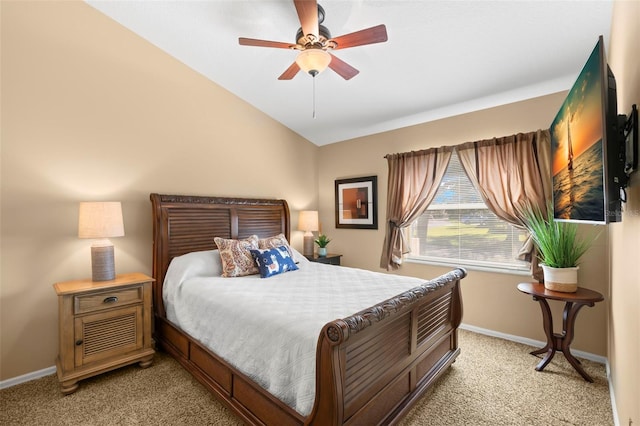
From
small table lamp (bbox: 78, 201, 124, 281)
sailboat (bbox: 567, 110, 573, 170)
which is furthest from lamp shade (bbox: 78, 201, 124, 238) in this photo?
sailboat (bbox: 567, 110, 573, 170)

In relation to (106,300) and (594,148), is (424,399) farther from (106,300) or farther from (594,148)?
(106,300)

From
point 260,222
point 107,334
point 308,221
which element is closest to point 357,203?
point 308,221

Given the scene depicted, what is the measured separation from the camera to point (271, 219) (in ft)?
13.9

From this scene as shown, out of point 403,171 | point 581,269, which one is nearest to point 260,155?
point 403,171

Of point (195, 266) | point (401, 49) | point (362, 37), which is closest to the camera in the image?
point (362, 37)

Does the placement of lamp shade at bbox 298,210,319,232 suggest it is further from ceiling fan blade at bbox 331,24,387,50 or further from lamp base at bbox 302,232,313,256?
ceiling fan blade at bbox 331,24,387,50

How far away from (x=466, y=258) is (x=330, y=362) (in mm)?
2875

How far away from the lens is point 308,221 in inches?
181

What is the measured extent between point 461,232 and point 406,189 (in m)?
0.88

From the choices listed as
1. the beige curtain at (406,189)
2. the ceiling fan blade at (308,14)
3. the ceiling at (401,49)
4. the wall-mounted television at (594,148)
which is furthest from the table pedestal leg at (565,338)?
the ceiling fan blade at (308,14)

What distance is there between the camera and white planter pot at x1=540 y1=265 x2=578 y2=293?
248 cm

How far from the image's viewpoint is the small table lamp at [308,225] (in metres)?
4.59

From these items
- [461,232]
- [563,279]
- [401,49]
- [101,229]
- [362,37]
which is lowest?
[563,279]

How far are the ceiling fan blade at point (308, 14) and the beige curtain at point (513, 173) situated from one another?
2335 millimetres
